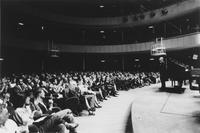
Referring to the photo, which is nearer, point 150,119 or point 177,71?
point 150,119

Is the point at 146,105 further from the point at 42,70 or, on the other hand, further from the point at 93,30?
the point at 93,30

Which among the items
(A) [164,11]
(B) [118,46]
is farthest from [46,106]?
(B) [118,46]

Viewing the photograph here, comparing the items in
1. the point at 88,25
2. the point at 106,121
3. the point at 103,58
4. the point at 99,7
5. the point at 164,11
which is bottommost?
the point at 106,121

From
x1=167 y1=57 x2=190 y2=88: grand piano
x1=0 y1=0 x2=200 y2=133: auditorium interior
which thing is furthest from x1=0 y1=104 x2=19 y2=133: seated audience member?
x1=167 y1=57 x2=190 y2=88: grand piano

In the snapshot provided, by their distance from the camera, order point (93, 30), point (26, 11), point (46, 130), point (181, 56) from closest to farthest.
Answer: point (46, 130) < point (26, 11) < point (181, 56) < point (93, 30)

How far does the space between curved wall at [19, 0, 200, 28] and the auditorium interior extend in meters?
0.07

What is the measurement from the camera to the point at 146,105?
241 inches

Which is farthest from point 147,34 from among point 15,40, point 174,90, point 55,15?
point 174,90

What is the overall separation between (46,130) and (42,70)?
51.4 feet

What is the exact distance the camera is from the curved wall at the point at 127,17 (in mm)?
16286

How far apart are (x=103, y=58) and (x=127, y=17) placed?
4522 mm

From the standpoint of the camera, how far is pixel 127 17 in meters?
20.6

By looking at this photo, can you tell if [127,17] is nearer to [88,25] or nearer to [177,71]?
[88,25]

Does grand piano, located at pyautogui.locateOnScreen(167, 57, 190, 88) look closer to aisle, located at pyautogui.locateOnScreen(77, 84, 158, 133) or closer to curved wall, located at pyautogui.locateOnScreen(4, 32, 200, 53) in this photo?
aisle, located at pyautogui.locateOnScreen(77, 84, 158, 133)
